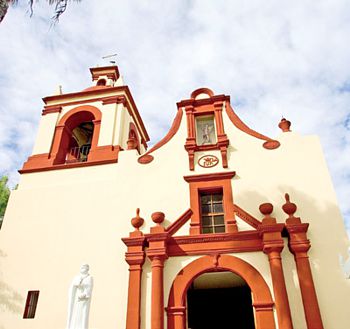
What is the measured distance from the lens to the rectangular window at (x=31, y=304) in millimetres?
8297

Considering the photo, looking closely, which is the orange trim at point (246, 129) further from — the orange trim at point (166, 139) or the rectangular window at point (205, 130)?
the orange trim at point (166, 139)

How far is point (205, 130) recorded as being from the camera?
11.0 m

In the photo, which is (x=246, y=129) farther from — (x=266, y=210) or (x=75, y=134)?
(x=75, y=134)

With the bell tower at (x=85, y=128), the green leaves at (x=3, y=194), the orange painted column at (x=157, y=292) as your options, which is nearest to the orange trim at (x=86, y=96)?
the bell tower at (x=85, y=128)

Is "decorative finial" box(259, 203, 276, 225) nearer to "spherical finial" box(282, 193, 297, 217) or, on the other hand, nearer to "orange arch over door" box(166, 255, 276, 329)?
"spherical finial" box(282, 193, 297, 217)

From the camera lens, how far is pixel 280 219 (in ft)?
27.5

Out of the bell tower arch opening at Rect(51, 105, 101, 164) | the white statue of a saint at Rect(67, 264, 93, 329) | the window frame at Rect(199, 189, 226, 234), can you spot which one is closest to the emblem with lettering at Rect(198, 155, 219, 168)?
the window frame at Rect(199, 189, 226, 234)

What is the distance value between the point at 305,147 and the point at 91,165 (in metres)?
6.58

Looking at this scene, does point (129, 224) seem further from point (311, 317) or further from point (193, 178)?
point (311, 317)

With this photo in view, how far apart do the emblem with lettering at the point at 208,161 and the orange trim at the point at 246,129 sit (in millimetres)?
1401

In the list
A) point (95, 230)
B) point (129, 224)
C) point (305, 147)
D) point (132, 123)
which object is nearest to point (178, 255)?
point (129, 224)

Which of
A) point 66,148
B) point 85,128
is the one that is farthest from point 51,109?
point 66,148

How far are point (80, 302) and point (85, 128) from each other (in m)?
8.69

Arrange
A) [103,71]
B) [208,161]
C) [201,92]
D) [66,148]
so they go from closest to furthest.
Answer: [208,161]
[201,92]
[66,148]
[103,71]
